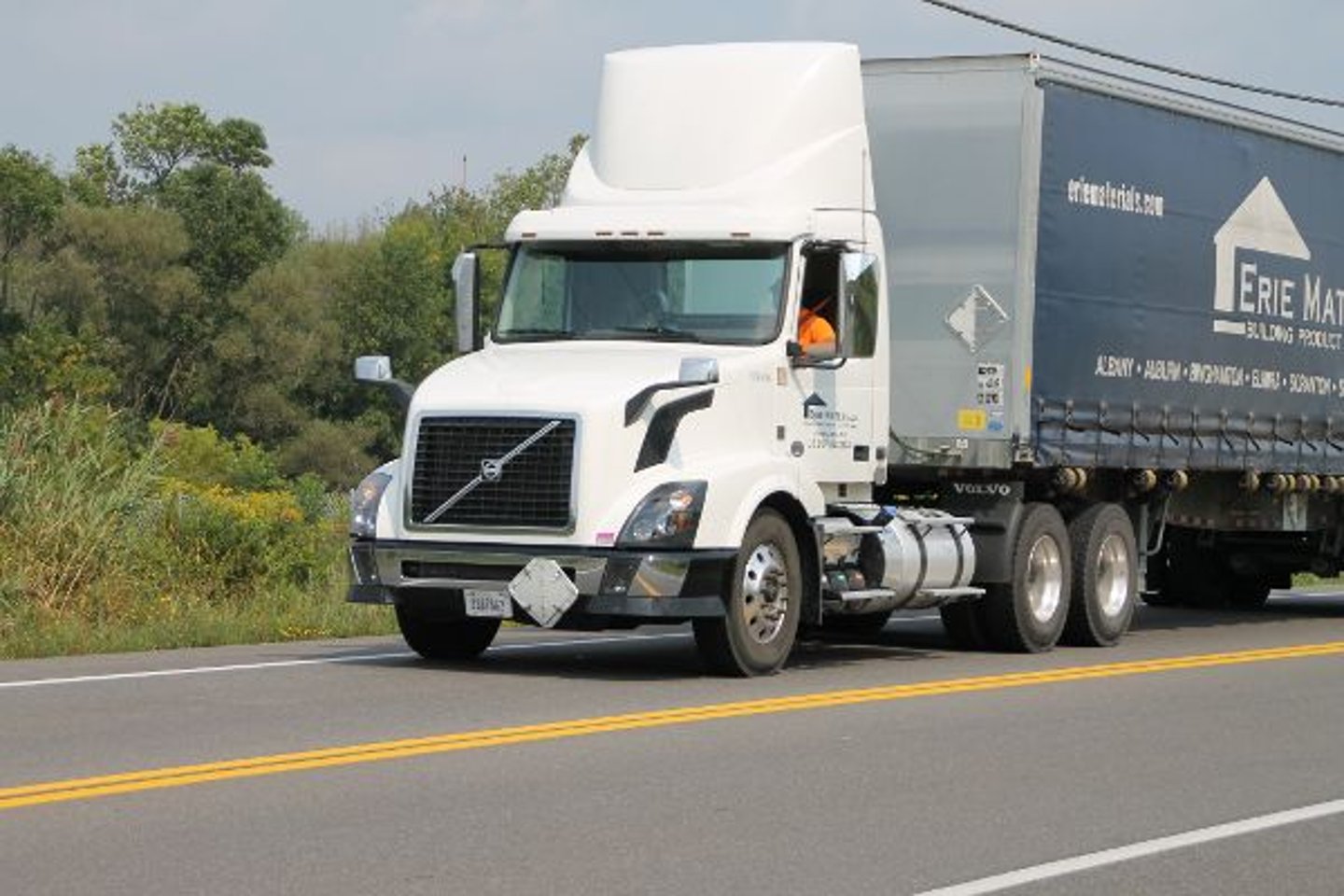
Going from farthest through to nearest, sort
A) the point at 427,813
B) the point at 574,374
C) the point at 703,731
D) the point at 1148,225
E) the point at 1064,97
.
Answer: the point at 1148,225, the point at 1064,97, the point at 574,374, the point at 703,731, the point at 427,813

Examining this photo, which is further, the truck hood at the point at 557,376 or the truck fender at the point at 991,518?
the truck fender at the point at 991,518

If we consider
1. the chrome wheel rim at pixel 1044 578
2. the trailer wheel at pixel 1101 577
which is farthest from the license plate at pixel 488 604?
the trailer wheel at pixel 1101 577

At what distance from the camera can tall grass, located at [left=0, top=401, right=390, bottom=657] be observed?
18500 millimetres

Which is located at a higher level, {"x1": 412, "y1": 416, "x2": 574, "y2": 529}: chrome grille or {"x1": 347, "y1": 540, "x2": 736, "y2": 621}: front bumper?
{"x1": 412, "y1": 416, "x2": 574, "y2": 529}: chrome grille

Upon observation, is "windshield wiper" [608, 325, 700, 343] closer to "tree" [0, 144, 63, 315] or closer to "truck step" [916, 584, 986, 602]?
"truck step" [916, 584, 986, 602]

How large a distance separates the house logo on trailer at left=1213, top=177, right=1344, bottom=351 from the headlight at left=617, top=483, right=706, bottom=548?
278 inches

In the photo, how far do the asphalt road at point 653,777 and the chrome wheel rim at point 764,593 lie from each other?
37cm

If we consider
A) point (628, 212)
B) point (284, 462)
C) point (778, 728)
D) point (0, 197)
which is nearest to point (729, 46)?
point (628, 212)

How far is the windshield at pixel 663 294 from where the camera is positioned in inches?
641

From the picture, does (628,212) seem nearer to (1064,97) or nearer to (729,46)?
(729,46)

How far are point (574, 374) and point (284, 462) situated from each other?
7388 centimetres

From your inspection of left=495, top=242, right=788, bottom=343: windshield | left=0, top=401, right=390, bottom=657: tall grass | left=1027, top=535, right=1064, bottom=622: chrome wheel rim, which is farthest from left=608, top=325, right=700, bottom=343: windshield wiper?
left=0, top=401, right=390, bottom=657: tall grass

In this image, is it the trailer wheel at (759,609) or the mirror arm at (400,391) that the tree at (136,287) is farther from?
the trailer wheel at (759,609)

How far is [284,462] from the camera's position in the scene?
291 feet
